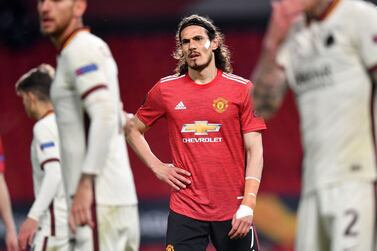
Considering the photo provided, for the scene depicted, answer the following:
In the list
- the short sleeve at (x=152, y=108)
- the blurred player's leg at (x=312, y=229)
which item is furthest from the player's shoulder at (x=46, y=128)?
the blurred player's leg at (x=312, y=229)

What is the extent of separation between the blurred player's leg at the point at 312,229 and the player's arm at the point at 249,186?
194 centimetres

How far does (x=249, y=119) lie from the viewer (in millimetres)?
7699

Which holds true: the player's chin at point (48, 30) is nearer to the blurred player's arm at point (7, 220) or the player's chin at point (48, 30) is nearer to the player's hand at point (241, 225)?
the player's hand at point (241, 225)

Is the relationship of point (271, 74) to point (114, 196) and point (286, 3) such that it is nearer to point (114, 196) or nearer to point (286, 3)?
point (286, 3)

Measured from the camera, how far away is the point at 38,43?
18906mm

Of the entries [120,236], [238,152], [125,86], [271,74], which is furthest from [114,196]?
[125,86]

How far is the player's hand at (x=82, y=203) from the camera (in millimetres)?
5668

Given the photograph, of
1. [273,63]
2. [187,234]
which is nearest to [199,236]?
[187,234]

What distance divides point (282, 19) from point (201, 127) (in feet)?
7.72

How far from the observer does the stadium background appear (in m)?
18.2

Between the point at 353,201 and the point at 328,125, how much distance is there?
405mm

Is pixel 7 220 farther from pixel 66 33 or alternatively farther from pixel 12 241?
pixel 66 33

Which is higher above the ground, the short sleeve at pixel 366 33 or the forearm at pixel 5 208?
the short sleeve at pixel 366 33

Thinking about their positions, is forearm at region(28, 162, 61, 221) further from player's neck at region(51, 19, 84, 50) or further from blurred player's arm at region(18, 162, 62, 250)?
player's neck at region(51, 19, 84, 50)
